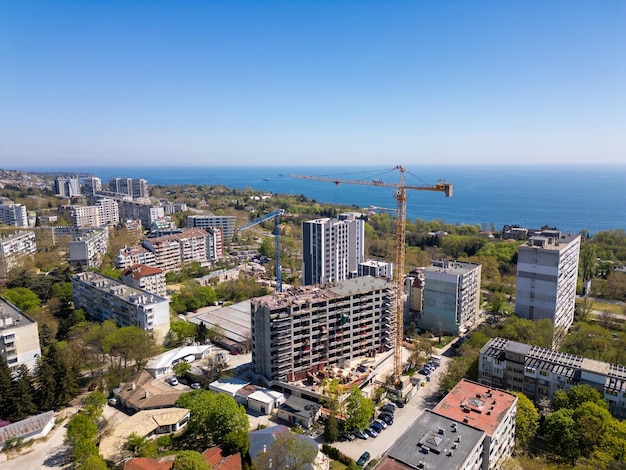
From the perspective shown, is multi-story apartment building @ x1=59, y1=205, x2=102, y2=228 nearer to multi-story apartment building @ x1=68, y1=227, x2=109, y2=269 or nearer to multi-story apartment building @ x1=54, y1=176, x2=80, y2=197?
multi-story apartment building @ x1=68, y1=227, x2=109, y2=269

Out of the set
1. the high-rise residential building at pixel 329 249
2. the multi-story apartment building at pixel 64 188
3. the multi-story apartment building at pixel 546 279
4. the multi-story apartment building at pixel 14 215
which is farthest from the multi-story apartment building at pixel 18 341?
the multi-story apartment building at pixel 64 188

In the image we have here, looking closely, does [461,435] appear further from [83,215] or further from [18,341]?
[83,215]

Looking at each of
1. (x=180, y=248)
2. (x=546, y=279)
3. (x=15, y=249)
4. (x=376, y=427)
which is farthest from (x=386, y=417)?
(x=15, y=249)

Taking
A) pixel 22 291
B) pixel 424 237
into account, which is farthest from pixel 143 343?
pixel 424 237

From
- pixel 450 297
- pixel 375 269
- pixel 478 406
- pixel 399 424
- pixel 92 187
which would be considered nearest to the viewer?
pixel 478 406

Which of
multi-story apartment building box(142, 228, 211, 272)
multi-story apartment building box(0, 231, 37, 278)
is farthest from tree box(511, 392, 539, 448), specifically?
multi-story apartment building box(0, 231, 37, 278)

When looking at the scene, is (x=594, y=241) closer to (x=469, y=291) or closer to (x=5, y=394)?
(x=469, y=291)

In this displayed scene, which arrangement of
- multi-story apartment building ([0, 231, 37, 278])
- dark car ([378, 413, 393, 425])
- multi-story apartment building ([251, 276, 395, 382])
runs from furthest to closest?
multi-story apartment building ([0, 231, 37, 278]), multi-story apartment building ([251, 276, 395, 382]), dark car ([378, 413, 393, 425])
